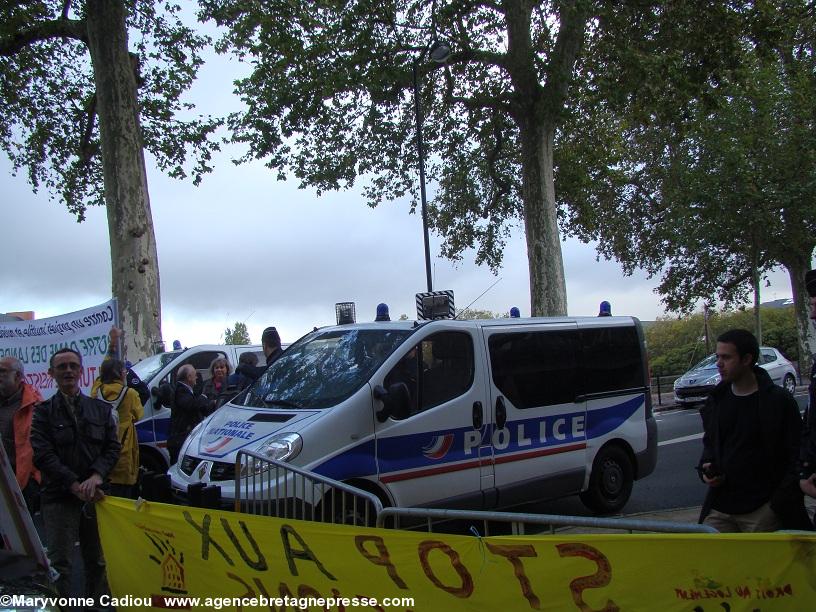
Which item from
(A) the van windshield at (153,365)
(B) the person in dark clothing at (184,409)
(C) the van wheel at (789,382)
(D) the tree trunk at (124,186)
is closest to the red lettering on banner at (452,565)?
(B) the person in dark clothing at (184,409)

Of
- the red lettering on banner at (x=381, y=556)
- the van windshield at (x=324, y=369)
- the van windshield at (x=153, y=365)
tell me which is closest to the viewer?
the red lettering on banner at (x=381, y=556)

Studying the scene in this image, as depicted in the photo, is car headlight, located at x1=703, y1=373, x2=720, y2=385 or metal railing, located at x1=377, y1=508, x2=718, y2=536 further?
car headlight, located at x1=703, y1=373, x2=720, y2=385

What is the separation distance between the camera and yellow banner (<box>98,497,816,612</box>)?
8.12ft

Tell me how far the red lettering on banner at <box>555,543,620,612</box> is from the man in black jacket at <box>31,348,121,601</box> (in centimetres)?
309

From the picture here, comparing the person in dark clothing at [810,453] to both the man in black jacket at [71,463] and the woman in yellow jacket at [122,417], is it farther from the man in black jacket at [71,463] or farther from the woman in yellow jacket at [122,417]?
the woman in yellow jacket at [122,417]

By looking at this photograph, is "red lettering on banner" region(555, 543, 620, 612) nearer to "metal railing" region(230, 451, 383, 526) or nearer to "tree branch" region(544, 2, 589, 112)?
"metal railing" region(230, 451, 383, 526)

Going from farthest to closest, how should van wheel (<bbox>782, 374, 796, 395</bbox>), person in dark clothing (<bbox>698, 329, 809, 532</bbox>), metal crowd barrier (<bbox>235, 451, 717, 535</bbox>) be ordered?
van wheel (<bbox>782, 374, 796, 395</bbox>) < person in dark clothing (<bbox>698, 329, 809, 532</bbox>) < metal crowd barrier (<bbox>235, 451, 717, 535</bbox>)

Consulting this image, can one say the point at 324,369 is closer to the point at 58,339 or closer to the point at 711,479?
the point at 711,479

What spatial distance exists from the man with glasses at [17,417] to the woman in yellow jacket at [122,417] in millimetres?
527

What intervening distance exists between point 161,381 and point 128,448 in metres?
3.89

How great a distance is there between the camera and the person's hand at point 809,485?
3.48 m

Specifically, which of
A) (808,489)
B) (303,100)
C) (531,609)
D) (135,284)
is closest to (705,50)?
(303,100)

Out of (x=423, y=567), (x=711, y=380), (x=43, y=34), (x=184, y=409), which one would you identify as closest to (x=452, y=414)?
(x=423, y=567)

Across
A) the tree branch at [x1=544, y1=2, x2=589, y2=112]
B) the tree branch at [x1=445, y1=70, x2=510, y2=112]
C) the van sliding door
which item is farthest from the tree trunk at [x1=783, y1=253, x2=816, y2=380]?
the van sliding door
